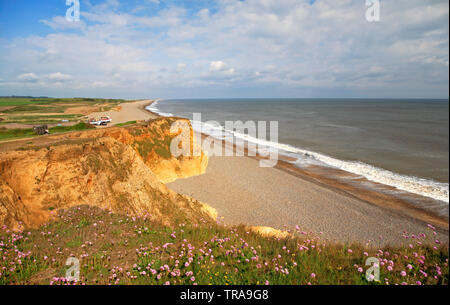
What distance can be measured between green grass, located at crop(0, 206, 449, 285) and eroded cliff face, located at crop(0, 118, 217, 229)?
1.67 m

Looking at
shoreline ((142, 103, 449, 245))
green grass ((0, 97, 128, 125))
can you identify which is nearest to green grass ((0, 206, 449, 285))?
shoreline ((142, 103, 449, 245))

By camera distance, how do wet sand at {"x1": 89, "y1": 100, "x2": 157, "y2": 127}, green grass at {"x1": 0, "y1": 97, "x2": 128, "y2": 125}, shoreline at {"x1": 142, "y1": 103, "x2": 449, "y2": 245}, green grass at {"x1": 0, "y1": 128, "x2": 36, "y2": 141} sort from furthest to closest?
1. wet sand at {"x1": 89, "y1": 100, "x2": 157, "y2": 127}
2. green grass at {"x1": 0, "y1": 97, "x2": 128, "y2": 125}
3. shoreline at {"x1": 142, "y1": 103, "x2": 449, "y2": 245}
4. green grass at {"x1": 0, "y1": 128, "x2": 36, "y2": 141}

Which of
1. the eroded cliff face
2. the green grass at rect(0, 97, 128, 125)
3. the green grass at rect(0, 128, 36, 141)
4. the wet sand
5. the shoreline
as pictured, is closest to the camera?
the eroded cliff face

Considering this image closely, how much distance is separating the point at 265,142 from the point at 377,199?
23.5 meters

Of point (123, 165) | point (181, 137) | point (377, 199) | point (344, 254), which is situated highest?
point (181, 137)

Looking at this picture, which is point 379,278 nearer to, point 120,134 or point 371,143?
point 120,134

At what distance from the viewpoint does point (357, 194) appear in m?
18.9

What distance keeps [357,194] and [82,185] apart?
67.3ft

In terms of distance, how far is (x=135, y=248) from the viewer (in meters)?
4.93


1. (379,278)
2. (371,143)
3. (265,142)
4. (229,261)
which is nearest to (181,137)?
(229,261)

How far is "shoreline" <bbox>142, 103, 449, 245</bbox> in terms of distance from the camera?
15.1 metres

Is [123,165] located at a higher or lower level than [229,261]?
higher

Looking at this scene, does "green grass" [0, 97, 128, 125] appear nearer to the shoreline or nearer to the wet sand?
the wet sand
